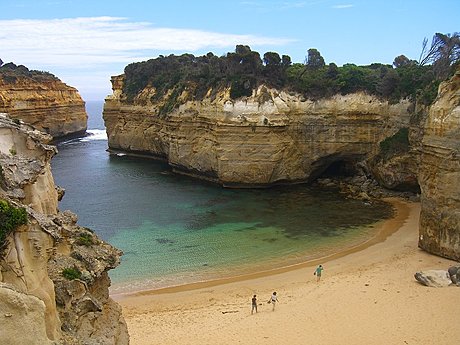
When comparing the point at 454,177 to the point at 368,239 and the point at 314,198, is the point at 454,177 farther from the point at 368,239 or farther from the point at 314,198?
the point at 314,198

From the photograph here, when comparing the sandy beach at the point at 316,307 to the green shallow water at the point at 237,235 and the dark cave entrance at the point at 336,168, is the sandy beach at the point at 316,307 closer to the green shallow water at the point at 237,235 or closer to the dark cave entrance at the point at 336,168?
the green shallow water at the point at 237,235

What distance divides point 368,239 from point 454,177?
7425 millimetres

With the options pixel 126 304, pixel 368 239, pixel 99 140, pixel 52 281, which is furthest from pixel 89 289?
pixel 99 140

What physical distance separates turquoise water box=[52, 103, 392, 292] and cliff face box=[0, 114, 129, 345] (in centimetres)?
1186

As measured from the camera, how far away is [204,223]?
102ft

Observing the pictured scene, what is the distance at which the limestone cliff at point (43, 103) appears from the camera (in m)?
64.8

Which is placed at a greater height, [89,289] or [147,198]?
[89,289]

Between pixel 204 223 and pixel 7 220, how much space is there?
78.0ft

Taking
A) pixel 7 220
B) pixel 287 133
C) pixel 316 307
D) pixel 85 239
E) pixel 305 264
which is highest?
pixel 7 220

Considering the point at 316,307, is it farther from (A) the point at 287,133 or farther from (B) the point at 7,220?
(A) the point at 287,133

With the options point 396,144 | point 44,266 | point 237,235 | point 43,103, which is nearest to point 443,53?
point 396,144

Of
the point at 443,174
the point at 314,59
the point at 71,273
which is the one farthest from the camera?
the point at 314,59

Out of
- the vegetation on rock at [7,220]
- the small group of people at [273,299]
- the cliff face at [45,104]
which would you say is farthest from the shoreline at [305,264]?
the cliff face at [45,104]

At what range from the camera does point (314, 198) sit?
121ft
